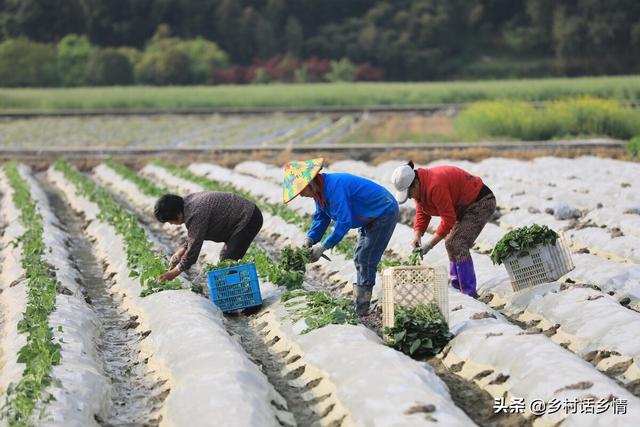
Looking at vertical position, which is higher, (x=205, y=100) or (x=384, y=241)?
(x=384, y=241)

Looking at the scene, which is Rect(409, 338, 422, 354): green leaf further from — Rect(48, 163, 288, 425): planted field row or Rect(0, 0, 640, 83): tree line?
Rect(0, 0, 640, 83): tree line

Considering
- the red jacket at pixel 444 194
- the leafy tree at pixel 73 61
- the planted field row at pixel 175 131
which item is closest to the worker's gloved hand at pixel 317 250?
the red jacket at pixel 444 194

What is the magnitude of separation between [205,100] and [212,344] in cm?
3361

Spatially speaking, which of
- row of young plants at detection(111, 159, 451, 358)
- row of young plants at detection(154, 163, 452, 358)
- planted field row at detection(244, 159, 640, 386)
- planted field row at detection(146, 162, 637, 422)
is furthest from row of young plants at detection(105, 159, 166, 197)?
planted field row at detection(146, 162, 637, 422)

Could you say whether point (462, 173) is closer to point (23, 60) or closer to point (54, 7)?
point (23, 60)

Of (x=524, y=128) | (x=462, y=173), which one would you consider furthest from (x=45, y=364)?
(x=524, y=128)

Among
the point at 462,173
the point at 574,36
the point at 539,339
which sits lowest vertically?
the point at 574,36

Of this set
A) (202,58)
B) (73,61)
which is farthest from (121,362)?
(202,58)

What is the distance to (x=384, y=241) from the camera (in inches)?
310

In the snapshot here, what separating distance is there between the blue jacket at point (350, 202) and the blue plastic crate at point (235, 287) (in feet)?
3.10

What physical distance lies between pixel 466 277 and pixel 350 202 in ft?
4.61

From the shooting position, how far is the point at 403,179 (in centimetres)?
770

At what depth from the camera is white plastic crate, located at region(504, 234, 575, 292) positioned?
8406mm

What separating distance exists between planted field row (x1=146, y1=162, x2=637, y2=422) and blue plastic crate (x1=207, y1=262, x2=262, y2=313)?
1664 mm
